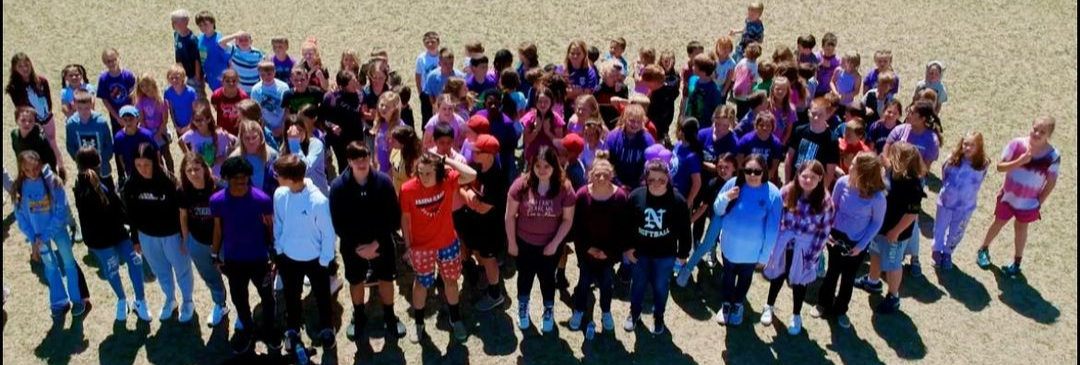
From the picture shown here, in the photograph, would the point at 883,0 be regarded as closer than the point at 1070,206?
No

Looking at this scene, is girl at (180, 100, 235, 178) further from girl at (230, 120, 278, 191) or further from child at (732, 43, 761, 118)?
child at (732, 43, 761, 118)

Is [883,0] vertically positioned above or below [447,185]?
above

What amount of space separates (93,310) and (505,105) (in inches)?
160

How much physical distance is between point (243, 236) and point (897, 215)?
5059 millimetres

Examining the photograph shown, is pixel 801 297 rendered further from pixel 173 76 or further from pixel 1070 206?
pixel 173 76

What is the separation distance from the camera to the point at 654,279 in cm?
698

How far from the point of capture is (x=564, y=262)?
808 centimetres

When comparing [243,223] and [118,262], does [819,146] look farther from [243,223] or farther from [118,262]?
[118,262]

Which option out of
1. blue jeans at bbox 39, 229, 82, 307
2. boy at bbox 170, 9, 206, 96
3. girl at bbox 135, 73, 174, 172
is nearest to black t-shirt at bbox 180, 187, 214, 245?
blue jeans at bbox 39, 229, 82, 307

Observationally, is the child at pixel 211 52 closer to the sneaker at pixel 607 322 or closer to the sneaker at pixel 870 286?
the sneaker at pixel 607 322

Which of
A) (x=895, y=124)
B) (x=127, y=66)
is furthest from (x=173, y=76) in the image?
(x=895, y=124)

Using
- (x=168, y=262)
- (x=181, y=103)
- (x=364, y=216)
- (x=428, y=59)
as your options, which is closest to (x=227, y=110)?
(x=181, y=103)

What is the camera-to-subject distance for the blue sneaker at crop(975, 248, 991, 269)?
27.9 ft

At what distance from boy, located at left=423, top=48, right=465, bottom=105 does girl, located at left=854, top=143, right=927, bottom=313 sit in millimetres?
4668
